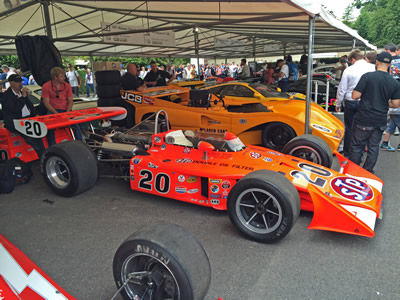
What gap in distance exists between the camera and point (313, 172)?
3.73 meters

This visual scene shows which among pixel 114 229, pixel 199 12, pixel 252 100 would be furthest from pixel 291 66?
pixel 114 229

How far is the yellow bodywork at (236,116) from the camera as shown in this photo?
6.09 meters

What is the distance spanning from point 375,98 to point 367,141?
0.67 metres

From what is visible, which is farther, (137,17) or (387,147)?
(137,17)

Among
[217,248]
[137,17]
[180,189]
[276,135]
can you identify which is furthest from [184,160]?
[137,17]

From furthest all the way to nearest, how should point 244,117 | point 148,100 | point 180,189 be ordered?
1. point 148,100
2. point 244,117
3. point 180,189

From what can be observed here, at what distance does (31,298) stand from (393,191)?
4.55 m

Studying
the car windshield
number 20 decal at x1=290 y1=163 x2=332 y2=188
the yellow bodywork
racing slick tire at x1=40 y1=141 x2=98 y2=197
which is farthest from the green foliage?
racing slick tire at x1=40 y1=141 x2=98 y2=197

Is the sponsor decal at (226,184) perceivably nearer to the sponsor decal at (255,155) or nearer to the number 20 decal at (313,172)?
the sponsor decal at (255,155)

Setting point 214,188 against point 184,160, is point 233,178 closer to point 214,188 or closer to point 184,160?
point 214,188

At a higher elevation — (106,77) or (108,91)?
(106,77)

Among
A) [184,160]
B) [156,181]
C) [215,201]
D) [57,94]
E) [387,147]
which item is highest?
[57,94]

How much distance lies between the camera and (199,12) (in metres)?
8.59

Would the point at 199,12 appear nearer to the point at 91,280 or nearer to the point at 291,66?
the point at 291,66
